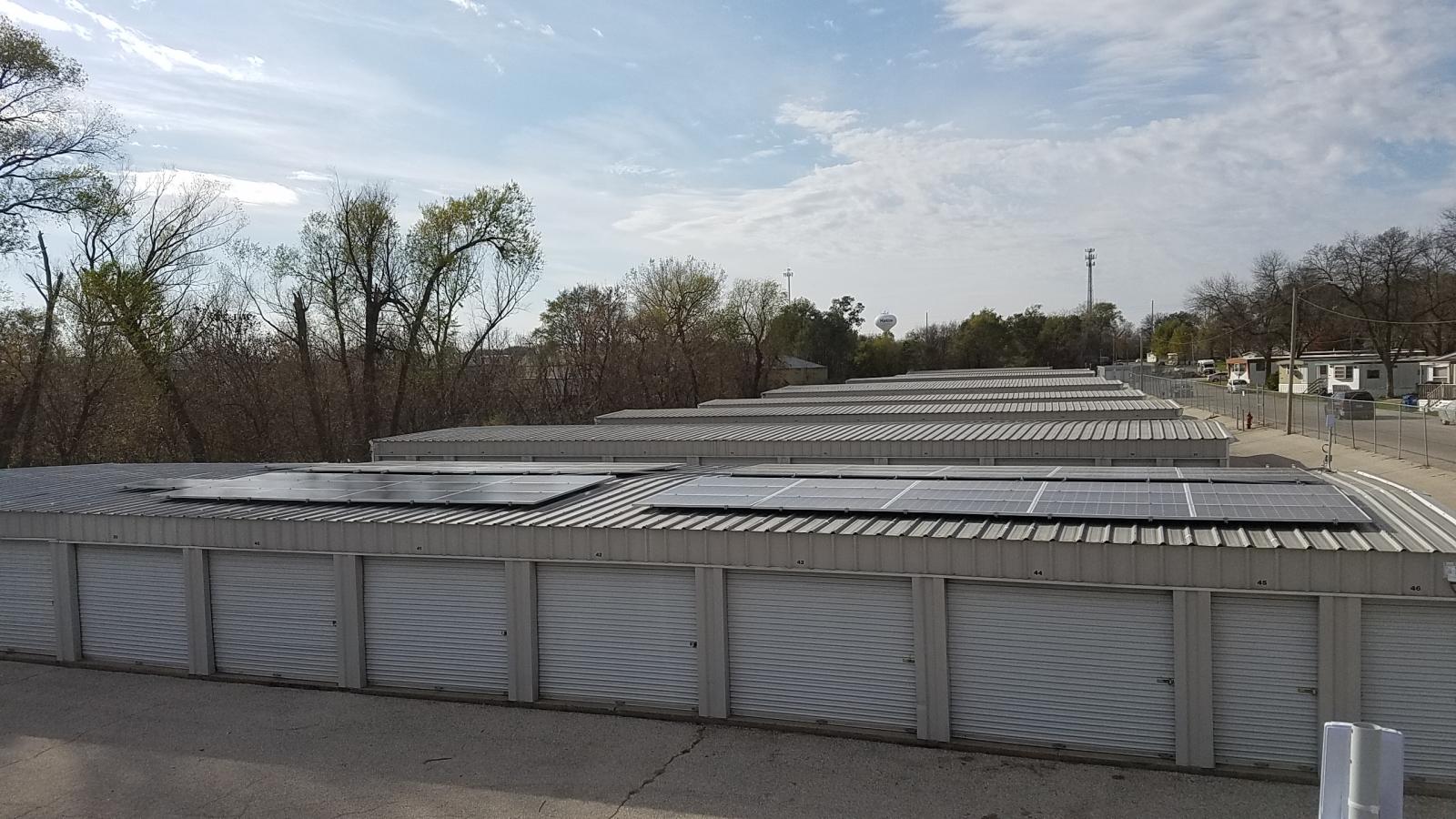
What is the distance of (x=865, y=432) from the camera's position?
2164 cm

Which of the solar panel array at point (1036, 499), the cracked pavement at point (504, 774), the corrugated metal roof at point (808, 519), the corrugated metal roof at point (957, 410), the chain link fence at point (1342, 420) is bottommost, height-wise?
the cracked pavement at point (504, 774)

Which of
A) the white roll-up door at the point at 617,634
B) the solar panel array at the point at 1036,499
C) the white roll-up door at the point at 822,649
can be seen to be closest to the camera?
the solar panel array at the point at 1036,499

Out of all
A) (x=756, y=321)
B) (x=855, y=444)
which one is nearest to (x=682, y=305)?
(x=756, y=321)

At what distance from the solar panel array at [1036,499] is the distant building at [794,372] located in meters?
61.2

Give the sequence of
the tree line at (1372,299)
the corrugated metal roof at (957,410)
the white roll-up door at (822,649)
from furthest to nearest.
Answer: the tree line at (1372,299)
the corrugated metal roof at (957,410)
the white roll-up door at (822,649)

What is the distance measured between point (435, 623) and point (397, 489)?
2.98 metres

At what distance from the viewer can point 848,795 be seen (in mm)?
8031

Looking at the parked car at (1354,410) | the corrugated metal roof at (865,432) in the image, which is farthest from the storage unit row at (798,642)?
the parked car at (1354,410)

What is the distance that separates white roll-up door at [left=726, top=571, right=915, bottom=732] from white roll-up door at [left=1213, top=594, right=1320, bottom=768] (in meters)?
2.79

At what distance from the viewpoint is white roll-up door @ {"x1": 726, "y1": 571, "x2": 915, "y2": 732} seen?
9.39 m

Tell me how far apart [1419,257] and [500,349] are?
68.2 metres

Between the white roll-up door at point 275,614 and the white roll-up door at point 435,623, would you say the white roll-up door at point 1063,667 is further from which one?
the white roll-up door at point 275,614

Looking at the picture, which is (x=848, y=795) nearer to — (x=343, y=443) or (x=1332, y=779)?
(x=1332, y=779)

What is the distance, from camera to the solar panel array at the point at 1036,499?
362 inches
